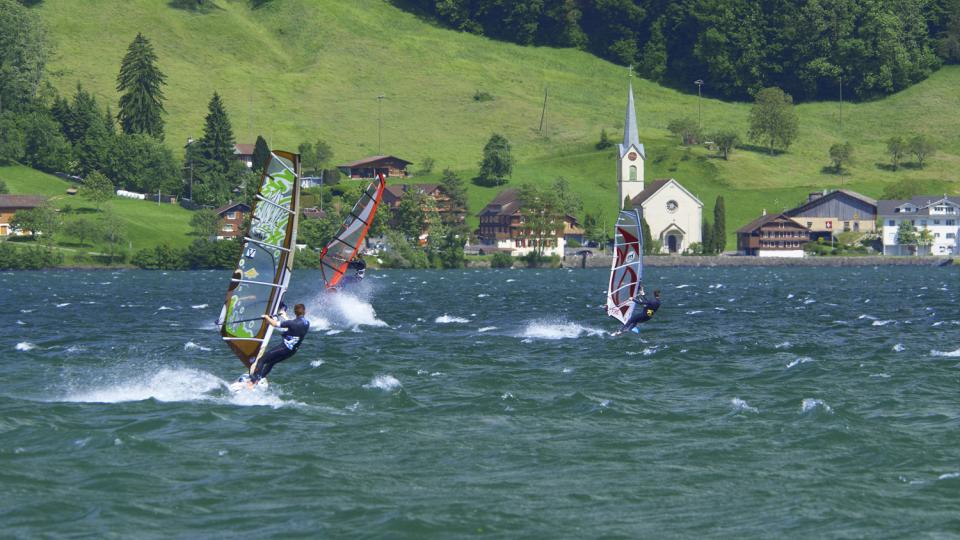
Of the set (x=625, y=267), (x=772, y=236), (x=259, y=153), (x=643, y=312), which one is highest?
(x=259, y=153)

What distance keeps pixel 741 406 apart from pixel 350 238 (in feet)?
98.8

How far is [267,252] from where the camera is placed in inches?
1159

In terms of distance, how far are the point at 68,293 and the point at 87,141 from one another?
9918 cm

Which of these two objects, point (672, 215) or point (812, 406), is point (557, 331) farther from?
point (672, 215)

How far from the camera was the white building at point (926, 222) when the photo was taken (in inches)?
7416

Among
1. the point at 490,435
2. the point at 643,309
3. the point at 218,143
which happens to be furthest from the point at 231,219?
the point at 490,435

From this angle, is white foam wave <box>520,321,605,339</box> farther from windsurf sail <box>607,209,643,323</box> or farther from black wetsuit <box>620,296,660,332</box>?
windsurf sail <box>607,209,643,323</box>

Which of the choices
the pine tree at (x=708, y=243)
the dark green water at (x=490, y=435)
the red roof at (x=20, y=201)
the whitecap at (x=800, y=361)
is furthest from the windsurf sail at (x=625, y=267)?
the pine tree at (x=708, y=243)

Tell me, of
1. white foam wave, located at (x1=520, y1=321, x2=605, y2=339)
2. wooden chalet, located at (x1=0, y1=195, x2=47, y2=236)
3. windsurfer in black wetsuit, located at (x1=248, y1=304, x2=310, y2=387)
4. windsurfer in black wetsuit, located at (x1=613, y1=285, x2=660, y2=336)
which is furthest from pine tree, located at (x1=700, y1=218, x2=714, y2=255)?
windsurfer in black wetsuit, located at (x1=248, y1=304, x2=310, y2=387)

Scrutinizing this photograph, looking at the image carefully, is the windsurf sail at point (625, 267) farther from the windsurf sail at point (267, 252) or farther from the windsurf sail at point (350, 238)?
the windsurf sail at point (267, 252)

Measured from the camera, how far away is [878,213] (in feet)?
633

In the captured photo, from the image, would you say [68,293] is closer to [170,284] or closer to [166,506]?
[170,284]

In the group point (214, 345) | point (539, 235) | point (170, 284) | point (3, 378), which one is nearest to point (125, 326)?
point (214, 345)

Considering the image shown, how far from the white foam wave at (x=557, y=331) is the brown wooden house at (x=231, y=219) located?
Result: 112985mm
